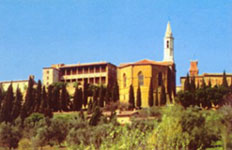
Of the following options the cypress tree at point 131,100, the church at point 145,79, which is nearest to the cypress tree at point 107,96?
the church at point 145,79

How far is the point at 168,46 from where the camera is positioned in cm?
6994

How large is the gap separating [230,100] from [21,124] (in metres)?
20.7

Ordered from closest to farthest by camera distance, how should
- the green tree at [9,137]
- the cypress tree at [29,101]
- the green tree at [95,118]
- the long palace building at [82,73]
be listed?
1. the green tree at [9,137]
2. the green tree at [95,118]
3. the cypress tree at [29,101]
4. the long palace building at [82,73]

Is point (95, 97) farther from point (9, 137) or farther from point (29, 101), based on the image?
point (9, 137)

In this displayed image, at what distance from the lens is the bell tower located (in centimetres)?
6873

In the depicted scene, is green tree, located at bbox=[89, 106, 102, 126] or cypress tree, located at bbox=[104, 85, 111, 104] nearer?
green tree, located at bbox=[89, 106, 102, 126]

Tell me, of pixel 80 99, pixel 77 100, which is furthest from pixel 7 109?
pixel 80 99

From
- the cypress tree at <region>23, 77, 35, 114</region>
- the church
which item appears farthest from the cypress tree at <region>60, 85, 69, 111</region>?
the church

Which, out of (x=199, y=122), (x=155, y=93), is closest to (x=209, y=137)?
(x=199, y=122)

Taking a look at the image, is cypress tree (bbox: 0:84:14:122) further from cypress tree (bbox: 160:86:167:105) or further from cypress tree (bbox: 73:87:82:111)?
cypress tree (bbox: 160:86:167:105)

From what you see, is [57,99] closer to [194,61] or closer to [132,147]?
[194,61]

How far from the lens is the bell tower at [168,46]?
68731 millimetres

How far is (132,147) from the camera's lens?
52.1 feet

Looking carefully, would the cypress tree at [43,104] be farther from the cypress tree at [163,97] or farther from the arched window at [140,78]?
the cypress tree at [163,97]
